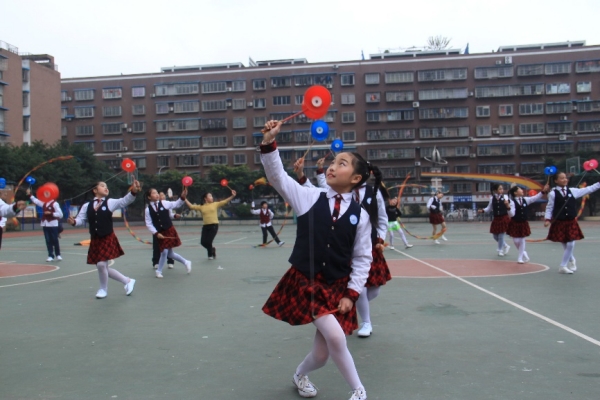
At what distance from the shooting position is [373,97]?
66.8 metres

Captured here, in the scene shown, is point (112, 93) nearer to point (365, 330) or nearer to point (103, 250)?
point (103, 250)

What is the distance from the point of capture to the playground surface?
170 inches

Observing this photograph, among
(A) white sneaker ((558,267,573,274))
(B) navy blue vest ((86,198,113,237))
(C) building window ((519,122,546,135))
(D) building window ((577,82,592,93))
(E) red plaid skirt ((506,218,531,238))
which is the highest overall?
(D) building window ((577,82,592,93))

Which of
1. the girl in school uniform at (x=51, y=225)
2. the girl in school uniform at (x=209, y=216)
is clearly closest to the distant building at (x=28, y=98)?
the girl in school uniform at (x=51, y=225)

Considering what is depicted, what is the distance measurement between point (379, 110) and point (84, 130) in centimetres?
3682

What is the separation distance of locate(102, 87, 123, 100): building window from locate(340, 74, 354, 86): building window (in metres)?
27.2

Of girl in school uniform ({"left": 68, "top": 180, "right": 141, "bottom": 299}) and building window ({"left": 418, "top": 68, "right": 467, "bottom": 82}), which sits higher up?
building window ({"left": 418, "top": 68, "right": 467, "bottom": 82})

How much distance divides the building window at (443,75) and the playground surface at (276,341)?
58.2 metres

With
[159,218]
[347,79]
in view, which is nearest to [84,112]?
[347,79]

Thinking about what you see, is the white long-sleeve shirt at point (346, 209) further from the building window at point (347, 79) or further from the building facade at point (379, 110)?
the building window at point (347, 79)

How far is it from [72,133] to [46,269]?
64232 millimetres

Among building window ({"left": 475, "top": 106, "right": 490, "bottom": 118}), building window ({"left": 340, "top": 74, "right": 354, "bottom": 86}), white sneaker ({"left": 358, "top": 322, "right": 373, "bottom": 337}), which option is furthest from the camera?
building window ({"left": 340, "top": 74, "right": 354, "bottom": 86})

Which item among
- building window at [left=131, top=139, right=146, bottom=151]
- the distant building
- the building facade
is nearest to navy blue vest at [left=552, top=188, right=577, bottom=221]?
the building facade

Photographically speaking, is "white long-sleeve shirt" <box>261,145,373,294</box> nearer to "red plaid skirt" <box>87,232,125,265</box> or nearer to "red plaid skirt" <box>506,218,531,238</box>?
"red plaid skirt" <box>87,232,125,265</box>
